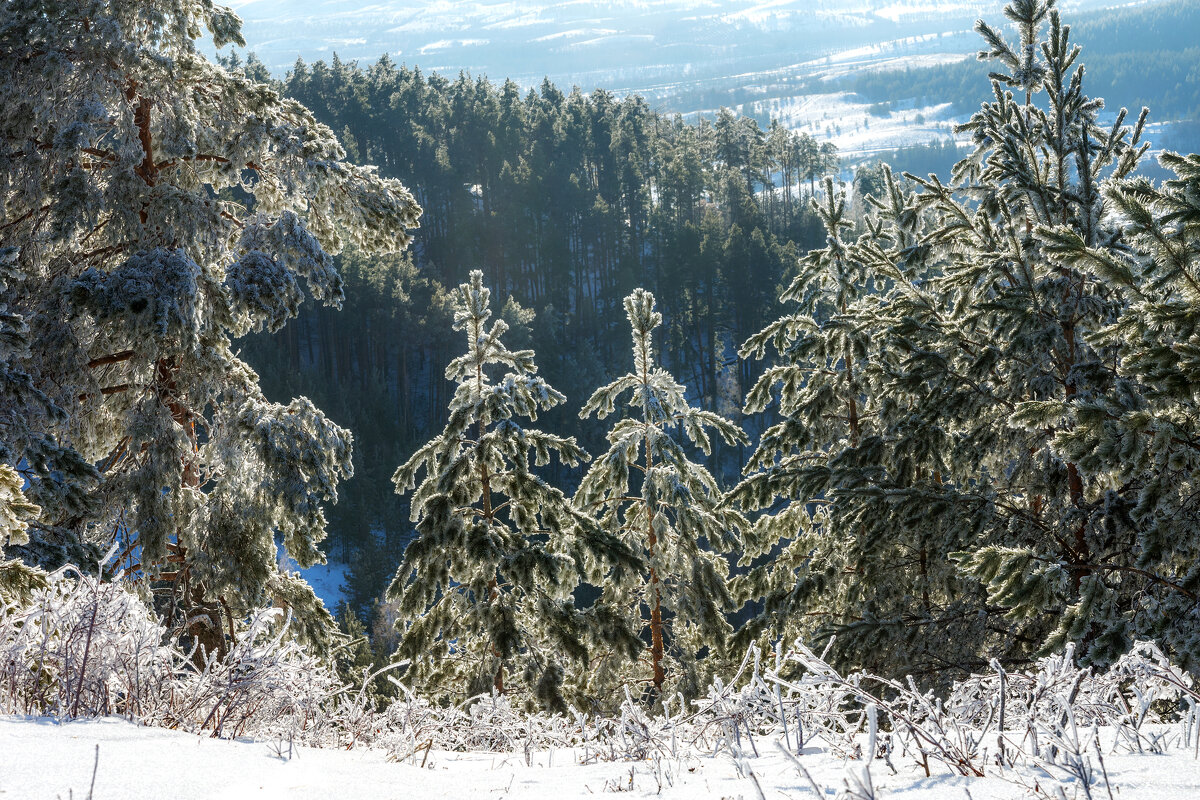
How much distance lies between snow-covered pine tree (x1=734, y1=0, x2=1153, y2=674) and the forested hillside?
1410 inches

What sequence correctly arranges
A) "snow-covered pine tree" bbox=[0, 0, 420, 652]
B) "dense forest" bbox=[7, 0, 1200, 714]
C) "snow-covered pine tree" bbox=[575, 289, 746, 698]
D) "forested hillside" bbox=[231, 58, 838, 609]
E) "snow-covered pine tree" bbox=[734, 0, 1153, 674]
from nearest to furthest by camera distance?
"dense forest" bbox=[7, 0, 1200, 714], "snow-covered pine tree" bbox=[0, 0, 420, 652], "snow-covered pine tree" bbox=[734, 0, 1153, 674], "snow-covered pine tree" bbox=[575, 289, 746, 698], "forested hillside" bbox=[231, 58, 838, 609]

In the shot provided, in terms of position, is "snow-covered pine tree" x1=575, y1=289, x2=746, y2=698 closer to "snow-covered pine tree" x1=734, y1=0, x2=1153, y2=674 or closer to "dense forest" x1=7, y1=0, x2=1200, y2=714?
"dense forest" x1=7, y1=0, x2=1200, y2=714

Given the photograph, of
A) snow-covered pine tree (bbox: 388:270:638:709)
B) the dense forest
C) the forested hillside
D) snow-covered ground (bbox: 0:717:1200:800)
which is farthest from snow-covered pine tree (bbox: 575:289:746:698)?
the forested hillside

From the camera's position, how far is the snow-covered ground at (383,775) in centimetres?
190

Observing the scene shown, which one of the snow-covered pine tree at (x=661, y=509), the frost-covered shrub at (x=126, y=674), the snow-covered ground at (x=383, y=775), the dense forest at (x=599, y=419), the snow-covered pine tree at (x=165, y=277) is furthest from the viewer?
the snow-covered pine tree at (x=661, y=509)

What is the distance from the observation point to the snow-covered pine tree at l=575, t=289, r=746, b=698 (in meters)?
9.70

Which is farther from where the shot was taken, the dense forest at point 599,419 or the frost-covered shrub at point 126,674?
the dense forest at point 599,419

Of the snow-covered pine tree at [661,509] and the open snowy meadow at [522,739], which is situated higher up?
the open snowy meadow at [522,739]

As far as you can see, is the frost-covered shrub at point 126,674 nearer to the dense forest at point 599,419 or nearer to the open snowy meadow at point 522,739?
the open snowy meadow at point 522,739

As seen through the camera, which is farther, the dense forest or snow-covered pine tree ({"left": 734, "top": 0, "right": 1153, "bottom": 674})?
snow-covered pine tree ({"left": 734, "top": 0, "right": 1153, "bottom": 674})

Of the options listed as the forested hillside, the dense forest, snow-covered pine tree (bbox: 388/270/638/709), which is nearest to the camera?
the dense forest

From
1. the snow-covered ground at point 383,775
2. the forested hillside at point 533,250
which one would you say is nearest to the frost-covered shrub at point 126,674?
the snow-covered ground at point 383,775

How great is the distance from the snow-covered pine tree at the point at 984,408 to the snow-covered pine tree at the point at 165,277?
4642 millimetres

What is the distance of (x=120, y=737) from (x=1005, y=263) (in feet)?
24.7
